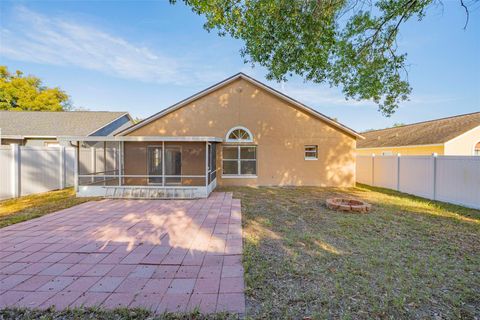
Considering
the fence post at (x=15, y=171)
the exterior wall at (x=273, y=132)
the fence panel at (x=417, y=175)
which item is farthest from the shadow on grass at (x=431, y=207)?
the fence post at (x=15, y=171)

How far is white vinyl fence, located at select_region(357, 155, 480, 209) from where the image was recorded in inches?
318

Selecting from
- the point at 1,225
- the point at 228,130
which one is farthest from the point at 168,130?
the point at 1,225

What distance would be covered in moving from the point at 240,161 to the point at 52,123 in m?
14.9

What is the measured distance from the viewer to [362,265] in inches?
157

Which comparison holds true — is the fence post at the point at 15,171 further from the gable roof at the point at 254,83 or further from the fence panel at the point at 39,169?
the gable roof at the point at 254,83

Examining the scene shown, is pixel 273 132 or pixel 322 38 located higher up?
pixel 322 38

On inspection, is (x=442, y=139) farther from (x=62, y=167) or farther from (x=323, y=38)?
(x=62, y=167)

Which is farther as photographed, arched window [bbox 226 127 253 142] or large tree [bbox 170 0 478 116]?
arched window [bbox 226 127 253 142]

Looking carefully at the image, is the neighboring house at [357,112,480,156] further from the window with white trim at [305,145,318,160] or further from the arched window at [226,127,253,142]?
the arched window at [226,127,253,142]

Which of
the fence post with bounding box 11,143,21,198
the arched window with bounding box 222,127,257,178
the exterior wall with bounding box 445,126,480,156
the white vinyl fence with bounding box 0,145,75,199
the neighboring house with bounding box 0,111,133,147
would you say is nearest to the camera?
the white vinyl fence with bounding box 0,145,75,199

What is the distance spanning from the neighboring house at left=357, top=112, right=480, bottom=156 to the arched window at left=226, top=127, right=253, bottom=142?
43.3ft

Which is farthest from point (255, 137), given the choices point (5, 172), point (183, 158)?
point (5, 172)

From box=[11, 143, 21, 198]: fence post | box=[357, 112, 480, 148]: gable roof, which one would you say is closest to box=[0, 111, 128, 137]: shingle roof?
box=[11, 143, 21, 198]: fence post

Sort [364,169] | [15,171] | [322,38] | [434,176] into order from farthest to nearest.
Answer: [364,169] < [434,176] < [15,171] < [322,38]
